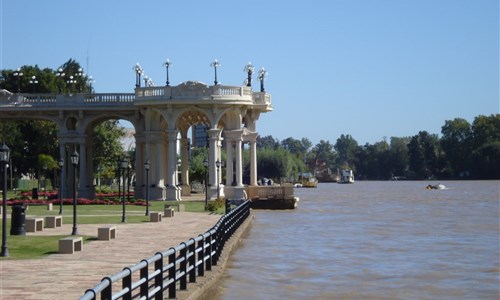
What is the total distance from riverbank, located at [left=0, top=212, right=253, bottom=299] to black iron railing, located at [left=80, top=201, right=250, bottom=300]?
0.96ft

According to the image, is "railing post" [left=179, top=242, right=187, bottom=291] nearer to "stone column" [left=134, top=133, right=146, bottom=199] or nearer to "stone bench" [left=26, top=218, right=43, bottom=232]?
"stone bench" [left=26, top=218, right=43, bottom=232]

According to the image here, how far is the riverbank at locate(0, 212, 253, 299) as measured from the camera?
1752 centimetres

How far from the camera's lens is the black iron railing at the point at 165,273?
11766 mm

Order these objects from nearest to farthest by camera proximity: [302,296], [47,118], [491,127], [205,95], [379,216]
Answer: [302,296], [379,216], [205,95], [47,118], [491,127]

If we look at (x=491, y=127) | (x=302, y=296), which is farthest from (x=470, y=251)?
(x=491, y=127)

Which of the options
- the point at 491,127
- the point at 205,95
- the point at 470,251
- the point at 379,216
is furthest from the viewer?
the point at 491,127

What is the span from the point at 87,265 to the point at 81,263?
567 millimetres

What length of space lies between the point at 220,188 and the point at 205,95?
23.5 ft

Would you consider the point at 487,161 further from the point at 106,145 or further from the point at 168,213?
the point at 168,213

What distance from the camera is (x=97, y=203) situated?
64188 mm

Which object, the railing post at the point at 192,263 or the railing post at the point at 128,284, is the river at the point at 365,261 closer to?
the railing post at the point at 192,263

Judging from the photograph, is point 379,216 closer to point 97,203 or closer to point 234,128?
point 234,128

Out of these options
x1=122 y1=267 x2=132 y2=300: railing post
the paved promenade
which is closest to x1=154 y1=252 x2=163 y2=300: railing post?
x1=122 y1=267 x2=132 y2=300: railing post

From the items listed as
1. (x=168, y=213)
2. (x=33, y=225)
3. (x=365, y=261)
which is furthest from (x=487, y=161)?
(x=365, y=261)
